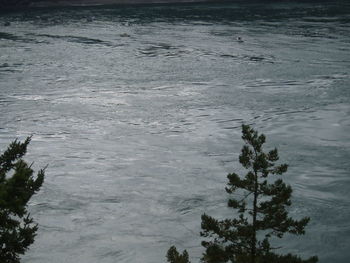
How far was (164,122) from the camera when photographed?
142 feet

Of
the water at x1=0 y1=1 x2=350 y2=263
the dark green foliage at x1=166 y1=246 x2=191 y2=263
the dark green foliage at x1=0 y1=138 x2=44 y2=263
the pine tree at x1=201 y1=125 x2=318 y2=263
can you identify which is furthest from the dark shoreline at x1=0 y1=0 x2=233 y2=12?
the dark green foliage at x1=166 y1=246 x2=191 y2=263

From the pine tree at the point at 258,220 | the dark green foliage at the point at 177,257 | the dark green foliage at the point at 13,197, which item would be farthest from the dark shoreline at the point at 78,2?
the dark green foliage at the point at 177,257

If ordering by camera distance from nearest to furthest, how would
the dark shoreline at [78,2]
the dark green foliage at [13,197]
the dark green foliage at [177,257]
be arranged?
1. the dark green foliage at [13,197]
2. the dark green foliage at [177,257]
3. the dark shoreline at [78,2]

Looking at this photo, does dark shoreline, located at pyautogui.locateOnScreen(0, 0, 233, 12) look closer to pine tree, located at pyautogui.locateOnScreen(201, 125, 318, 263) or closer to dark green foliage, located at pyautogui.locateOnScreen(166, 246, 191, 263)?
pine tree, located at pyautogui.locateOnScreen(201, 125, 318, 263)

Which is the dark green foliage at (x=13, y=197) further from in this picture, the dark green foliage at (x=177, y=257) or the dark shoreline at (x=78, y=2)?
the dark shoreline at (x=78, y=2)

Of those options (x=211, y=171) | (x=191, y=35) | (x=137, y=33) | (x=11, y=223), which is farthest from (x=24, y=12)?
(x=11, y=223)

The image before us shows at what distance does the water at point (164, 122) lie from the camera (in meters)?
26.8

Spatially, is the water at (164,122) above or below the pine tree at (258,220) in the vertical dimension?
below

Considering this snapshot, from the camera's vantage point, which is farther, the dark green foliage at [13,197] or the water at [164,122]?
the water at [164,122]

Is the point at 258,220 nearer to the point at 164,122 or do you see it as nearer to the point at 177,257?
the point at 177,257

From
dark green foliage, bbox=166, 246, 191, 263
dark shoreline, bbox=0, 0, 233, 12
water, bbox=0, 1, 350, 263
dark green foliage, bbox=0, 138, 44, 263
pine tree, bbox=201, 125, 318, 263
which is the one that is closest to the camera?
dark green foliage, bbox=0, 138, 44, 263

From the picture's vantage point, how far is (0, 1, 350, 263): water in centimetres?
2680

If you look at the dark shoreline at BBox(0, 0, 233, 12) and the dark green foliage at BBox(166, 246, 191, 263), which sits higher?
the dark shoreline at BBox(0, 0, 233, 12)

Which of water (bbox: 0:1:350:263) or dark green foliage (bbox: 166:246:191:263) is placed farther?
water (bbox: 0:1:350:263)
